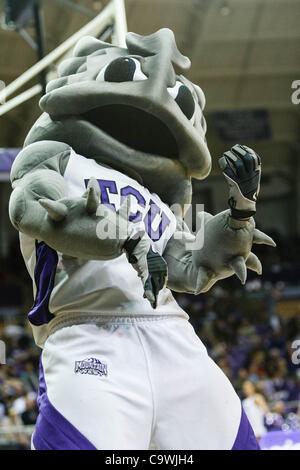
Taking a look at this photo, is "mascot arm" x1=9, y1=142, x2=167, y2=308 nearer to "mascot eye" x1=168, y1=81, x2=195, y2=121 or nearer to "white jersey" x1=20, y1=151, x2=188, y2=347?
"white jersey" x1=20, y1=151, x2=188, y2=347

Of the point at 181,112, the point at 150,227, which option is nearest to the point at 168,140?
the point at 181,112

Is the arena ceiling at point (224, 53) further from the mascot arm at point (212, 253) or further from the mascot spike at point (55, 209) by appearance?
the mascot spike at point (55, 209)

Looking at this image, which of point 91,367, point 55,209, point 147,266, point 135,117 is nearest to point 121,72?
point 135,117

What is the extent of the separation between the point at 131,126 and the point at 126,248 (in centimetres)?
50

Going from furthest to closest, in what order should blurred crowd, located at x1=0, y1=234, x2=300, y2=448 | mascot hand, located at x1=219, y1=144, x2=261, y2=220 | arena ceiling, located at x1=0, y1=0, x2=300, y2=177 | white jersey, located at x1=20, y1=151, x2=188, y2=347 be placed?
1. arena ceiling, located at x1=0, y1=0, x2=300, y2=177
2. blurred crowd, located at x1=0, y1=234, x2=300, y2=448
3. white jersey, located at x1=20, y1=151, x2=188, y2=347
4. mascot hand, located at x1=219, y1=144, x2=261, y2=220

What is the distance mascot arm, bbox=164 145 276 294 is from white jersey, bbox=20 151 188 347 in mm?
64

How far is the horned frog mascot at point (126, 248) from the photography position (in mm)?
1730

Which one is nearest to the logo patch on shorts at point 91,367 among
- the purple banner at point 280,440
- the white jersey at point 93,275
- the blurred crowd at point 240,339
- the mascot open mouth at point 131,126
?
the white jersey at point 93,275

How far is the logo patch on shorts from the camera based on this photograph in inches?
70.1

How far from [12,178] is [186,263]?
52 centimetres

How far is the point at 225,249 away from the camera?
1888 millimetres

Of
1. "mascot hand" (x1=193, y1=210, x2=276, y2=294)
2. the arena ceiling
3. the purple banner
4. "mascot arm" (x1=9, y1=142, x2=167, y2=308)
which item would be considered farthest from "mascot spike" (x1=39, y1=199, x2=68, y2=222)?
the arena ceiling

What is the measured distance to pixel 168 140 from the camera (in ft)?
6.99

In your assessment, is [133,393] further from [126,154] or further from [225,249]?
[126,154]
